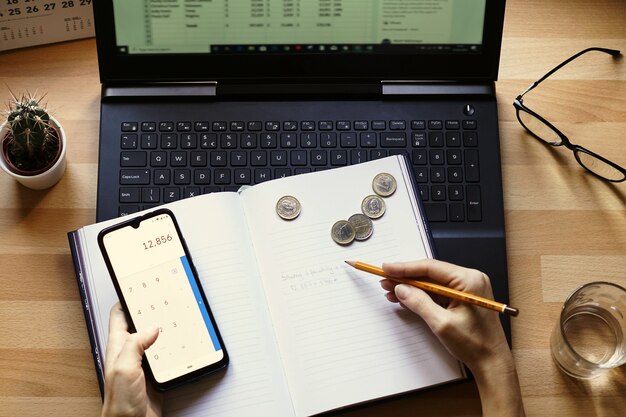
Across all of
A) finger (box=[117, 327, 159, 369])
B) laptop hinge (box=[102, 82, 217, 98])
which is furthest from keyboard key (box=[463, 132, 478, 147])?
finger (box=[117, 327, 159, 369])

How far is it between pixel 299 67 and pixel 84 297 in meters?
0.38

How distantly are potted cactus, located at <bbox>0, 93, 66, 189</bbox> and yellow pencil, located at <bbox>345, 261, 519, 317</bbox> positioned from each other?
37 cm

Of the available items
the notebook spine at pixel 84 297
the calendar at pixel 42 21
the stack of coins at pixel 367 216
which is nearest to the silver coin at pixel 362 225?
the stack of coins at pixel 367 216

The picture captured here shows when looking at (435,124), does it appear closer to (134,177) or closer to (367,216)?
(367,216)

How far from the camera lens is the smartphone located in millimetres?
806

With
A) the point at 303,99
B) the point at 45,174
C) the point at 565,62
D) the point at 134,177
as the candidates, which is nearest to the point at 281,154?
the point at 303,99

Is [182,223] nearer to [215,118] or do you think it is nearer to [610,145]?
[215,118]

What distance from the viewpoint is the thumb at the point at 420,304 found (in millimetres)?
804

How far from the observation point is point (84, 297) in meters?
0.84

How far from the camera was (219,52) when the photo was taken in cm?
92

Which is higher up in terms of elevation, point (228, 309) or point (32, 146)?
point (32, 146)

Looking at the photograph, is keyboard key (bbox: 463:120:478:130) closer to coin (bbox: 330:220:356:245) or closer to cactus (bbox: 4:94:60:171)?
coin (bbox: 330:220:356:245)

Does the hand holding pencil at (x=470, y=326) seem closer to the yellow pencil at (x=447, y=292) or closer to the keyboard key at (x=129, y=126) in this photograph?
the yellow pencil at (x=447, y=292)

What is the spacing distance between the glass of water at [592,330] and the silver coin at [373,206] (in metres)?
0.23
